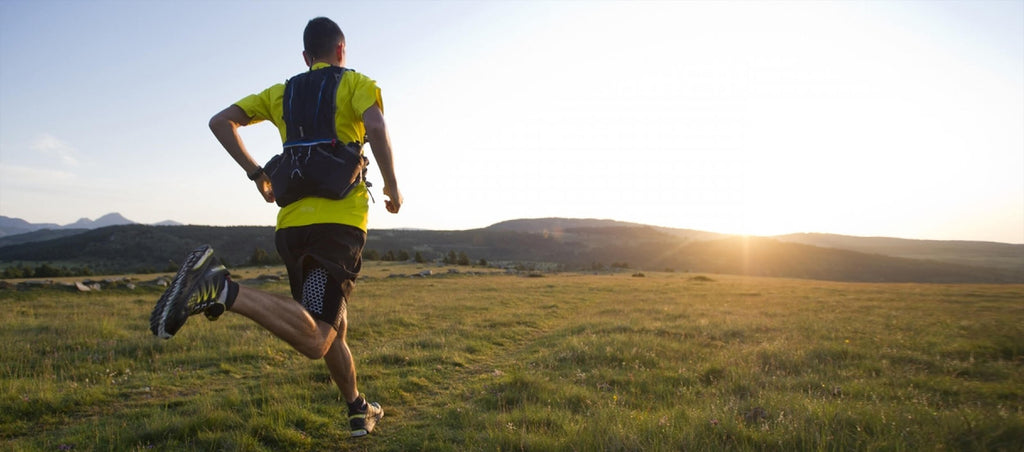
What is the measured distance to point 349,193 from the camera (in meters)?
3.11

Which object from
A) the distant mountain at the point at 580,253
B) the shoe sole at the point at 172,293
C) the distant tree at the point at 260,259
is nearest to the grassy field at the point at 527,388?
the shoe sole at the point at 172,293

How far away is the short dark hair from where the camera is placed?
331 centimetres

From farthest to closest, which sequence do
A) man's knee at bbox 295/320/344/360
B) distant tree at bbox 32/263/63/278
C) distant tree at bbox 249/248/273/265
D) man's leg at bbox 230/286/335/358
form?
distant tree at bbox 249/248/273/265 < distant tree at bbox 32/263/63/278 < man's knee at bbox 295/320/344/360 < man's leg at bbox 230/286/335/358

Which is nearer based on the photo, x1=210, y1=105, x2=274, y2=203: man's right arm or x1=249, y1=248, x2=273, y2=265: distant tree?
x1=210, y1=105, x2=274, y2=203: man's right arm

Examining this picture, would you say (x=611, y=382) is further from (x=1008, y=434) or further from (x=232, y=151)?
(x=232, y=151)

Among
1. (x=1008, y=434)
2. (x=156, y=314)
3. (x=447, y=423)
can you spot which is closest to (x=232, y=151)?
(x=156, y=314)

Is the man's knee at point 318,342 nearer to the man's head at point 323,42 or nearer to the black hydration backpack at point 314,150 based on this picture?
the black hydration backpack at point 314,150

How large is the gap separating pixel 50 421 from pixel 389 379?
112 inches

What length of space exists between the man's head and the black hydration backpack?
0.23 metres

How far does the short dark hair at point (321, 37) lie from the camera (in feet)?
10.9

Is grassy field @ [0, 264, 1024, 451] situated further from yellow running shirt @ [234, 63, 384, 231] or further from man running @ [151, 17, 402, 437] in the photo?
yellow running shirt @ [234, 63, 384, 231]

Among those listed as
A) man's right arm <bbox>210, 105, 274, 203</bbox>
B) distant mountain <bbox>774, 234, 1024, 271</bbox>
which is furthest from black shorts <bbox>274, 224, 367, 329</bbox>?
distant mountain <bbox>774, 234, 1024, 271</bbox>

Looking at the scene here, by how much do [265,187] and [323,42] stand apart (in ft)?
3.67

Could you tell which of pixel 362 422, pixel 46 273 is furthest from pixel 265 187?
pixel 46 273
